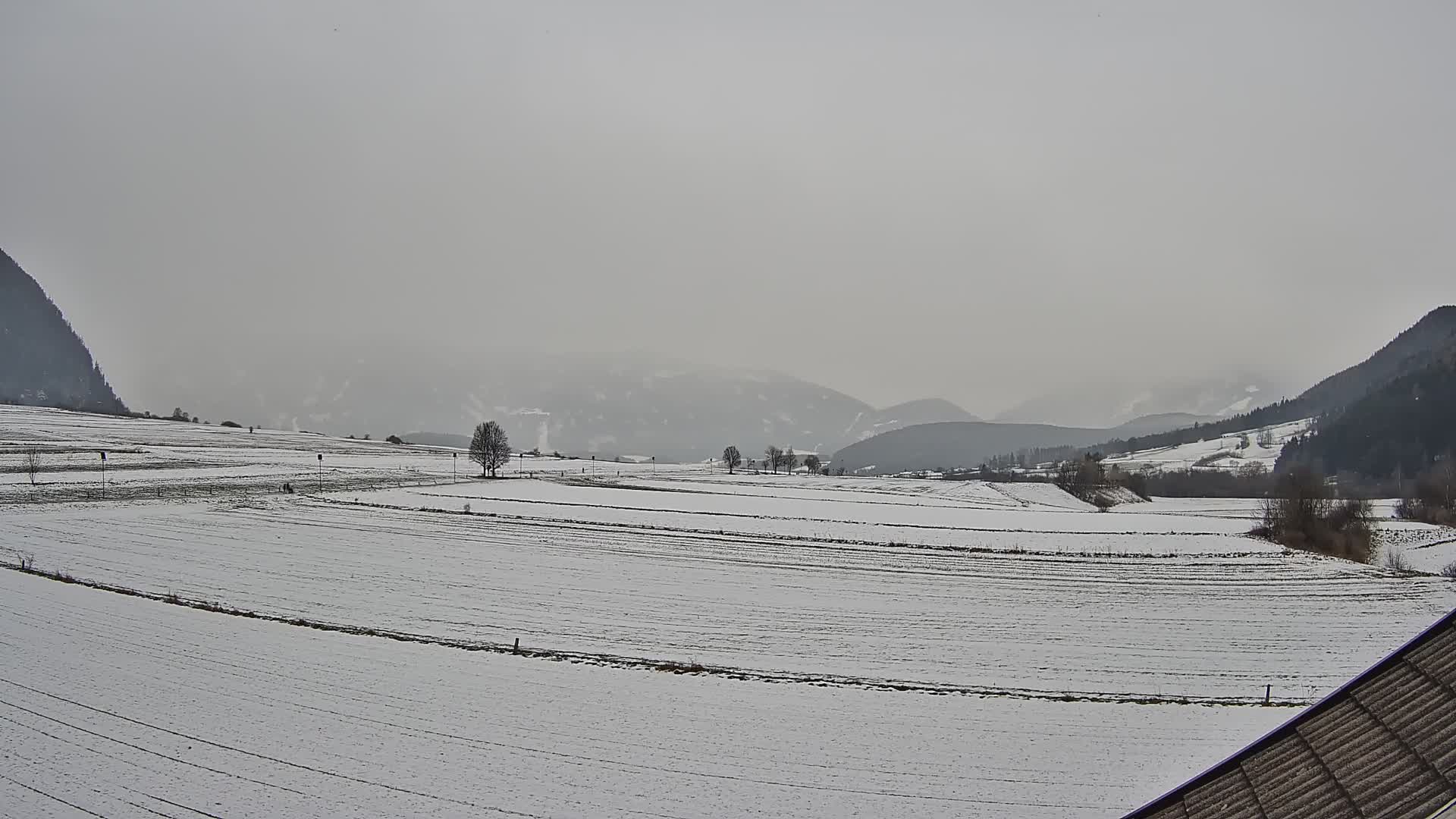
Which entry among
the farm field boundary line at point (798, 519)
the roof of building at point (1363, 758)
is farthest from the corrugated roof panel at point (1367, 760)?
the farm field boundary line at point (798, 519)

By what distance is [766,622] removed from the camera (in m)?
29.3

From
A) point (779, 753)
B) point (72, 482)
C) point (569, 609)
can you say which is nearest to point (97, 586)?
point (569, 609)

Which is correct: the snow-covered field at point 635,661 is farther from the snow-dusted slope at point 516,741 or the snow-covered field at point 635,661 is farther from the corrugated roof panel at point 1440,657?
the corrugated roof panel at point 1440,657

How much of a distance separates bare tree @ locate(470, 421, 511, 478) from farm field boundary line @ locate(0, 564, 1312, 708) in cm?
7200

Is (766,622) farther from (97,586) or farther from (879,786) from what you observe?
(97,586)

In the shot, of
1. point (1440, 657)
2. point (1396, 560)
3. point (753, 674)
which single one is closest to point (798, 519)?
point (1396, 560)

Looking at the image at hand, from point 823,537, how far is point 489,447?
197ft

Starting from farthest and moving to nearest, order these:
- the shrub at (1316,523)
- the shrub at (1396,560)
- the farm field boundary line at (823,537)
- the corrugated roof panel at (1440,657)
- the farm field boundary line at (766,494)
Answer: the farm field boundary line at (766,494) → the shrub at (1316,523) → the farm field boundary line at (823,537) → the shrub at (1396,560) → the corrugated roof panel at (1440,657)

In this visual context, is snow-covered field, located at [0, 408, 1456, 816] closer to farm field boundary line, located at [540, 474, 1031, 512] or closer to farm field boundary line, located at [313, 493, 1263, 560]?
farm field boundary line, located at [313, 493, 1263, 560]

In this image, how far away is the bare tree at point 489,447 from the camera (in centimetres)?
9934

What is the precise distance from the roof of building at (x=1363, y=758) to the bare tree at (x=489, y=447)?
9735 cm

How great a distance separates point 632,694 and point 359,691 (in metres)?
6.97

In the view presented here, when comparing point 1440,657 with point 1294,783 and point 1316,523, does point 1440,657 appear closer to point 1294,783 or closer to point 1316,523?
point 1294,783

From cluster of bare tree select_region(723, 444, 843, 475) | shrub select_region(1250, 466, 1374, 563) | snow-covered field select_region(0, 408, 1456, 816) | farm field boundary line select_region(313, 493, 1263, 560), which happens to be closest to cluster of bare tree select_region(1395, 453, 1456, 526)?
shrub select_region(1250, 466, 1374, 563)
